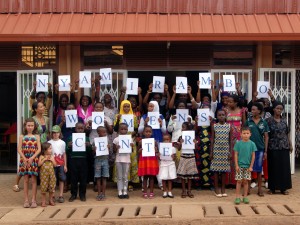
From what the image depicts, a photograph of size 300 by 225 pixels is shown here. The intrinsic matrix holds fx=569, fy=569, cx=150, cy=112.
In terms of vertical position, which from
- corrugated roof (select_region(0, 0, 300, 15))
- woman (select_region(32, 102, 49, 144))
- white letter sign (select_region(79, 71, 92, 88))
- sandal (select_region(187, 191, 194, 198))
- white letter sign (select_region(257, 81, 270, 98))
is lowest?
sandal (select_region(187, 191, 194, 198))

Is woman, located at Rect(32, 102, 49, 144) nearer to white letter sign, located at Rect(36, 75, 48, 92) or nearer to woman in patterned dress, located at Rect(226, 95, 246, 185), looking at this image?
white letter sign, located at Rect(36, 75, 48, 92)

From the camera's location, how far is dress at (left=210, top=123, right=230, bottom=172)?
955 centimetres

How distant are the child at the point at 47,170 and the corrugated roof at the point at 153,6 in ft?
12.2

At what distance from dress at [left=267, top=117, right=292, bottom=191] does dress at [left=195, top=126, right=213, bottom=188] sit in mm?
1069

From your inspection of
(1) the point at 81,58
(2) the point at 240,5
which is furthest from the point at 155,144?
(2) the point at 240,5

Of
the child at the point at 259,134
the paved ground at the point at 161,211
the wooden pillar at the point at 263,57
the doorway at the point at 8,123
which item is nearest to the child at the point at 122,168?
the paved ground at the point at 161,211

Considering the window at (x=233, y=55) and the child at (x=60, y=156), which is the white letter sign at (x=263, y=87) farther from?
the child at (x=60, y=156)

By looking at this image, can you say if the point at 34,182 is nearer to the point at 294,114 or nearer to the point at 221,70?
the point at 221,70

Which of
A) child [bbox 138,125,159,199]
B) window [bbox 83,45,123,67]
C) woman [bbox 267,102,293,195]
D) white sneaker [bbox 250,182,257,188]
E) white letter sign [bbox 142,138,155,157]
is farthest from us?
window [bbox 83,45,123,67]

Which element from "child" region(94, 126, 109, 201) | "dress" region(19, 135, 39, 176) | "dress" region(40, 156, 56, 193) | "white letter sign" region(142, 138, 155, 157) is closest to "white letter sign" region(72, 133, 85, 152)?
"child" region(94, 126, 109, 201)

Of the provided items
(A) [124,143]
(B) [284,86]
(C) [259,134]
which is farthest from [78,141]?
(B) [284,86]

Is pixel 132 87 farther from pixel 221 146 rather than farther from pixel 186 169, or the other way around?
pixel 221 146

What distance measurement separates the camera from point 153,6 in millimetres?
11695

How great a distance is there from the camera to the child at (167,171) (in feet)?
31.5
